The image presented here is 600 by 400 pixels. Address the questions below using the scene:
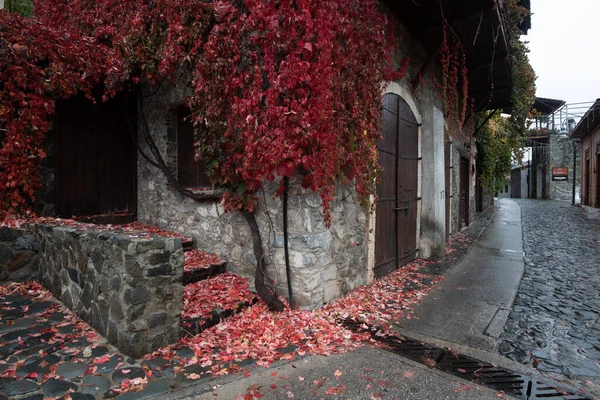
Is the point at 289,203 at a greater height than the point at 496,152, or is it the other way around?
the point at 496,152

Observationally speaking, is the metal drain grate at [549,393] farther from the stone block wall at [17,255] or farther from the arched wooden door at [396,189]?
the stone block wall at [17,255]

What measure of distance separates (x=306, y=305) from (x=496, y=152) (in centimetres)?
1151

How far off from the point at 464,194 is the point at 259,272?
828 centimetres

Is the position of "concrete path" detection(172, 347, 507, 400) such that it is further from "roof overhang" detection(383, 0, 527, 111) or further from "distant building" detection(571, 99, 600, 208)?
"distant building" detection(571, 99, 600, 208)

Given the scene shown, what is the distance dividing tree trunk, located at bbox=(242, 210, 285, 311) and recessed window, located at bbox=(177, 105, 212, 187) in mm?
1292

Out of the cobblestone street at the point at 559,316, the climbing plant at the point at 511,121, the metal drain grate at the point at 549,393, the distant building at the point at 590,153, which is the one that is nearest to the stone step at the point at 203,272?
the cobblestone street at the point at 559,316

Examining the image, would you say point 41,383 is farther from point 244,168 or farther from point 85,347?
point 244,168

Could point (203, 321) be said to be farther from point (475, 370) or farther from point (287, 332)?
point (475, 370)

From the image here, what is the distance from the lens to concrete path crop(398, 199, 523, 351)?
3135 mm

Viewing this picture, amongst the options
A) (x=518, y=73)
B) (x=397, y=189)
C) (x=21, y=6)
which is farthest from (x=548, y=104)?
(x=21, y=6)

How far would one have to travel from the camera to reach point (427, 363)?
2615 millimetres

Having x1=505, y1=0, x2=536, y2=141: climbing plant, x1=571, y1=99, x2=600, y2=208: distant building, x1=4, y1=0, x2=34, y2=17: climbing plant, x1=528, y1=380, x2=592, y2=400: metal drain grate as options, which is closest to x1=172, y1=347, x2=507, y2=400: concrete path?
x1=528, y1=380, x2=592, y2=400: metal drain grate

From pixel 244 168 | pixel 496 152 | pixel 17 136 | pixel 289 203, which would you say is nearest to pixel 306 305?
pixel 289 203

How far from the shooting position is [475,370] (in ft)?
8.29
